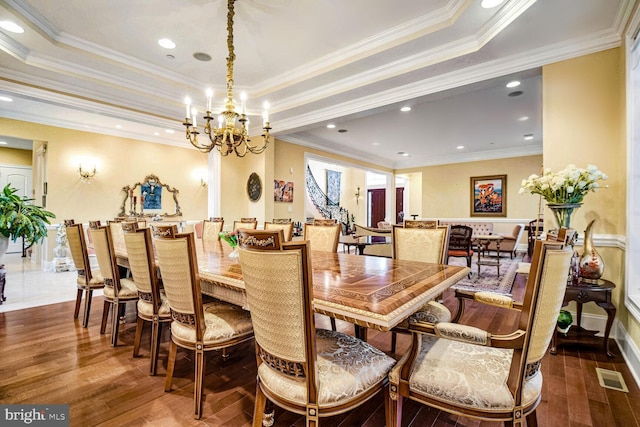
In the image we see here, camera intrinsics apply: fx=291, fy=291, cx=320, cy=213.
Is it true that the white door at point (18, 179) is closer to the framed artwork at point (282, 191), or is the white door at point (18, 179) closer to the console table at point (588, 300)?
the framed artwork at point (282, 191)

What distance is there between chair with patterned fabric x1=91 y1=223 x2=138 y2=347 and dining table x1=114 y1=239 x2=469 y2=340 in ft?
2.42

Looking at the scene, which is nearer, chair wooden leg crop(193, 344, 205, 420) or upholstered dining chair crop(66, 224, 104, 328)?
chair wooden leg crop(193, 344, 205, 420)

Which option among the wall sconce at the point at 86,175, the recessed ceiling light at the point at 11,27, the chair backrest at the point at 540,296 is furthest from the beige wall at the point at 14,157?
the chair backrest at the point at 540,296

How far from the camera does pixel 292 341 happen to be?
1050mm

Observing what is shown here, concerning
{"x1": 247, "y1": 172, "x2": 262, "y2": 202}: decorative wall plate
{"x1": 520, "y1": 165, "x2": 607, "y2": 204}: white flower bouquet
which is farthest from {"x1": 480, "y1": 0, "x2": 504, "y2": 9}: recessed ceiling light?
{"x1": 247, "y1": 172, "x2": 262, "y2": 202}: decorative wall plate

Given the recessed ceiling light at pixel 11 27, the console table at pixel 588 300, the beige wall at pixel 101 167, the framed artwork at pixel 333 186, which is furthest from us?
the framed artwork at pixel 333 186

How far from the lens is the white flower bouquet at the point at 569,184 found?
2.27 meters

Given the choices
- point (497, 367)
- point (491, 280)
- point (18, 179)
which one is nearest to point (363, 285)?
point (497, 367)

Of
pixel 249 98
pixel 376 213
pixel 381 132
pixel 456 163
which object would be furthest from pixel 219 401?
pixel 376 213

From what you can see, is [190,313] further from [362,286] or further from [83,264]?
[83,264]

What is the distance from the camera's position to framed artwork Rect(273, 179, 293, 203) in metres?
5.84

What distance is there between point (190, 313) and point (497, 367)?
151 centimetres

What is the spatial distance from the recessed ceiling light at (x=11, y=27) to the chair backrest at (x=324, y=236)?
326cm

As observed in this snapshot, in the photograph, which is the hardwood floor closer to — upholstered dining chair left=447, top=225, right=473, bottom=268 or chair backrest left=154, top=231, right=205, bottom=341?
chair backrest left=154, top=231, right=205, bottom=341
